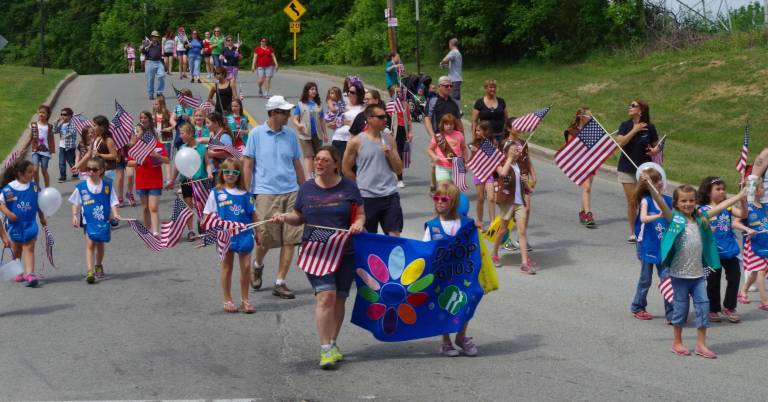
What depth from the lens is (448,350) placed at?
9.22 m

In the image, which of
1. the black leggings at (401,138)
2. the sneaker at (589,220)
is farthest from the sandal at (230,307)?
the black leggings at (401,138)

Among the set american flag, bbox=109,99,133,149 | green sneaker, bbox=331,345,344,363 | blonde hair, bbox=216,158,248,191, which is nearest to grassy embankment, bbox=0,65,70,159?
american flag, bbox=109,99,133,149

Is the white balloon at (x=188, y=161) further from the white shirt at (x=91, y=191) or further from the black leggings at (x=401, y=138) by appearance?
the black leggings at (x=401, y=138)

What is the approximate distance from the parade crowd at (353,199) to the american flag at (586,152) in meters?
0.26

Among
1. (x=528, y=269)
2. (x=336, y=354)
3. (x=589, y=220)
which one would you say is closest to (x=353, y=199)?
(x=336, y=354)

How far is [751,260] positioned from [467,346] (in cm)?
365

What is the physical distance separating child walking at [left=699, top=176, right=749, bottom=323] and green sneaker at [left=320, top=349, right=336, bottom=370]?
386cm

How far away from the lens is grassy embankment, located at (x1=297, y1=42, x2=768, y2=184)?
23469mm

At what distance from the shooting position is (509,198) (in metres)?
12.8

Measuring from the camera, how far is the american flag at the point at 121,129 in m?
16.5

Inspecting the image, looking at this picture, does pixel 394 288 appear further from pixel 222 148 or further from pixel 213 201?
pixel 222 148

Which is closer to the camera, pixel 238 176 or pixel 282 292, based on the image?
pixel 238 176

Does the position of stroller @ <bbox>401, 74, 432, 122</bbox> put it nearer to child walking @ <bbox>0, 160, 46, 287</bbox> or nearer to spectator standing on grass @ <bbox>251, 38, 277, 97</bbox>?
spectator standing on grass @ <bbox>251, 38, 277, 97</bbox>

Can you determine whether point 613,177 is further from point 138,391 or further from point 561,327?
point 138,391
